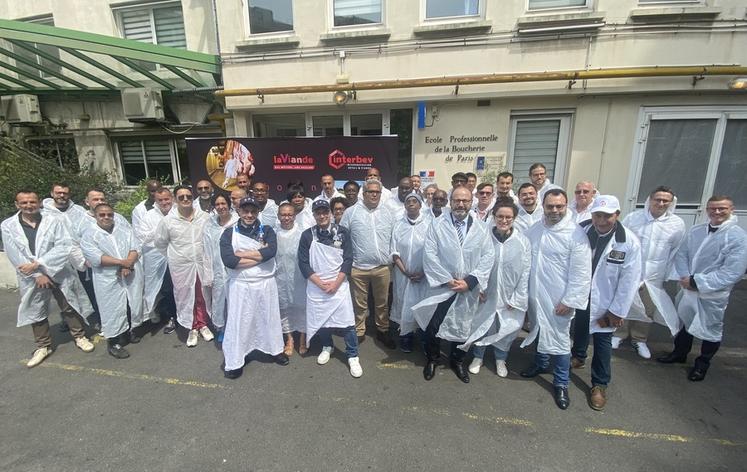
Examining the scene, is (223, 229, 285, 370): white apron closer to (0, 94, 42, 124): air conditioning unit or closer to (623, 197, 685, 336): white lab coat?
(623, 197, 685, 336): white lab coat

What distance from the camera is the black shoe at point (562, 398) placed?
2.58m

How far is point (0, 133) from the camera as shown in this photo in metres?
7.43

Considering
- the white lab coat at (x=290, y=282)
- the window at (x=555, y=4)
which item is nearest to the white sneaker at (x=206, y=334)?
the white lab coat at (x=290, y=282)

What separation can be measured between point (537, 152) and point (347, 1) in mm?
4429

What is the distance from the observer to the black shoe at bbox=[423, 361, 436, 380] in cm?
296

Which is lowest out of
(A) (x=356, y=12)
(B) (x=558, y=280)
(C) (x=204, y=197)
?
(B) (x=558, y=280)

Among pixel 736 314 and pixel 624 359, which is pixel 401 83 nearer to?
pixel 624 359

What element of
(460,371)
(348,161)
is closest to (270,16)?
(348,161)

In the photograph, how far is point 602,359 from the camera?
2576mm

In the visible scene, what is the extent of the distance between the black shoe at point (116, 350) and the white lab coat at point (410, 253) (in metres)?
2.87

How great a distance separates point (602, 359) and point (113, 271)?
458 centimetres

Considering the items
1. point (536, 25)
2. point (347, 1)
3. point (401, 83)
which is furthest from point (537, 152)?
point (347, 1)

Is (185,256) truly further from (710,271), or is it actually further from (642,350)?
(710,271)

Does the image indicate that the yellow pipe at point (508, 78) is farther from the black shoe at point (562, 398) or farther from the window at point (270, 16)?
the black shoe at point (562, 398)
